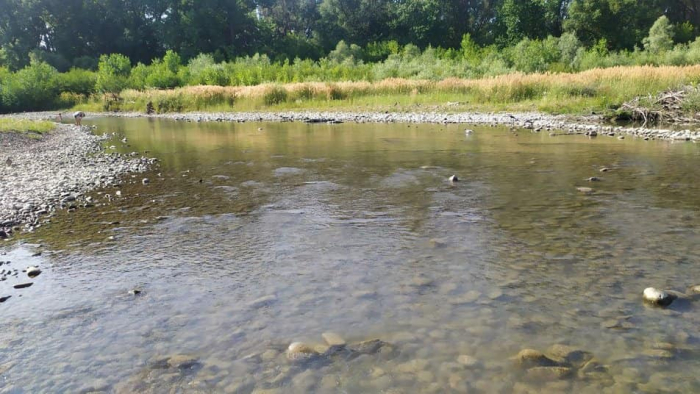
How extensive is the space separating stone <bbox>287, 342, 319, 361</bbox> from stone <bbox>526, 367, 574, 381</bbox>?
167cm

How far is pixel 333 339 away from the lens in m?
4.38

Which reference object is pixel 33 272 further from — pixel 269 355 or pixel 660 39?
pixel 660 39

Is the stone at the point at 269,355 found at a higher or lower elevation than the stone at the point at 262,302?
lower

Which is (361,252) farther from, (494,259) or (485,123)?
(485,123)

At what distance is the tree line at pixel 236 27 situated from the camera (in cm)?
7075

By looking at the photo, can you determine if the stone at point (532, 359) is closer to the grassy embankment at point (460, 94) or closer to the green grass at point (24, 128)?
the grassy embankment at point (460, 94)

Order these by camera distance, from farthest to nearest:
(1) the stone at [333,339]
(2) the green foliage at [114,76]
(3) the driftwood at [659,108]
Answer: (2) the green foliage at [114,76] < (3) the driftwood at [659,108] < (1) the stone at [333,339]

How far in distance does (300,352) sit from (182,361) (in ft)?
3.15

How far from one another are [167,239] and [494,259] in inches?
177

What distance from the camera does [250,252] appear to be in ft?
21.9

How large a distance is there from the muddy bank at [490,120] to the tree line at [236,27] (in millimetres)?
42228

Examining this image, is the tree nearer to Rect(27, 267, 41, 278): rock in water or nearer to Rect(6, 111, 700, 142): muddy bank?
Rect(6, 111, 700, 142): muddy bank

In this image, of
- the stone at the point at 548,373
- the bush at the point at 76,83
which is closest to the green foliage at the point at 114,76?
the bush at the point at 76,83

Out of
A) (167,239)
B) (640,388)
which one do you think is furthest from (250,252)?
(640,388)
